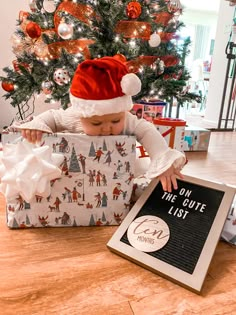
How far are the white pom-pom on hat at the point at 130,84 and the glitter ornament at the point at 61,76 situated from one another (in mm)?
719

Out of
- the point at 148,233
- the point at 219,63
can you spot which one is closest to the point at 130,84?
the point at 148,233

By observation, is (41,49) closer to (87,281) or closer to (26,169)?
(26,169)

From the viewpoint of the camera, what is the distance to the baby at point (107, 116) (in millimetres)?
571

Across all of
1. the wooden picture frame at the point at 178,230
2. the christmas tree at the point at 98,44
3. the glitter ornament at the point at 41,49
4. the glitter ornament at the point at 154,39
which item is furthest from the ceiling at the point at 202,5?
the wooden picture frame at the point at 178,230

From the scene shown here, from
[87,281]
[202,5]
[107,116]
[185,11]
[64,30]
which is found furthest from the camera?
[202,5]

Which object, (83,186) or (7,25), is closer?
(83,186)

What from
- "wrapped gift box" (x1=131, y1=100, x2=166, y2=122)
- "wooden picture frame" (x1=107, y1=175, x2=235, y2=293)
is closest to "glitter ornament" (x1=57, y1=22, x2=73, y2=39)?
"wrapped gift box" (x1=131, y1=100, x2=166, y2=122)

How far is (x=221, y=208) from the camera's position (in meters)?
0.58

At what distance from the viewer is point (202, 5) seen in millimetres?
4941

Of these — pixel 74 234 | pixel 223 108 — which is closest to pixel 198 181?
pixel 74 234

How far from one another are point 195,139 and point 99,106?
1.15 metres

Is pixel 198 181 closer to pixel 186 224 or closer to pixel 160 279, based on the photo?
pixel 186 224

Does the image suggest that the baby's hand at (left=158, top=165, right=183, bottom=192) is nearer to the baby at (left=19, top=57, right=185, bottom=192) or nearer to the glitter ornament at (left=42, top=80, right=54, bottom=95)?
the baby at (left=19, top=57, right=185, bottom=192)

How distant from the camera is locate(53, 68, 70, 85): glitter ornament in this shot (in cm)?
120
